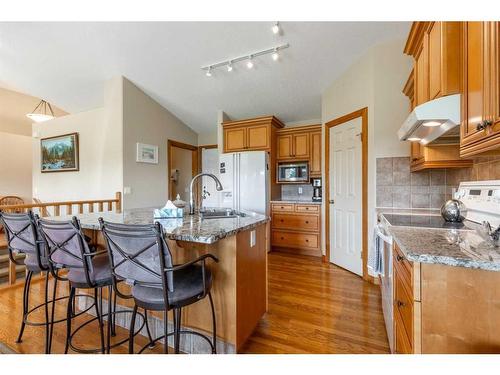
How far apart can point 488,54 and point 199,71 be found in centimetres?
328

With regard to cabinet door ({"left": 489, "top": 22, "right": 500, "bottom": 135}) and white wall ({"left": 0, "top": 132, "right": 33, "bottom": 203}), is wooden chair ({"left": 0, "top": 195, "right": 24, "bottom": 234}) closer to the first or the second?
white wall ({"left": 0, "top": 132, "right": 33, "bottom": 203})

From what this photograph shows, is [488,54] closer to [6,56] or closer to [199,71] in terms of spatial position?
[199,71]

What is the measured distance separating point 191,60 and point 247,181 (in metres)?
1.94

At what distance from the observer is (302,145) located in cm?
425


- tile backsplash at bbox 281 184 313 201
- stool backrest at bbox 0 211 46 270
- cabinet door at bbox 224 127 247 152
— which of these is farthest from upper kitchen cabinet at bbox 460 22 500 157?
cabinet door at bbox 224 127 247 152

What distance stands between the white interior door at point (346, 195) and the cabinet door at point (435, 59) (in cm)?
146

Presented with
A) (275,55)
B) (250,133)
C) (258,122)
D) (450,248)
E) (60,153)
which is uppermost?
(275,55)

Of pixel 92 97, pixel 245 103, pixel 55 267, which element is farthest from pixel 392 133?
pixel 92 97

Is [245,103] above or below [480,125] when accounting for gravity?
above

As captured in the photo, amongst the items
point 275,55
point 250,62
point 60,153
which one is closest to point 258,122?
point 250,62

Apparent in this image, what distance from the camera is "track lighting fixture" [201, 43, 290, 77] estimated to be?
9.85 ft

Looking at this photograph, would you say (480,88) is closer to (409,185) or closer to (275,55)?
(409,185)

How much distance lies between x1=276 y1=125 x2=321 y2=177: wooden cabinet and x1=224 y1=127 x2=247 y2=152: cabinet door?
2.11 ft
